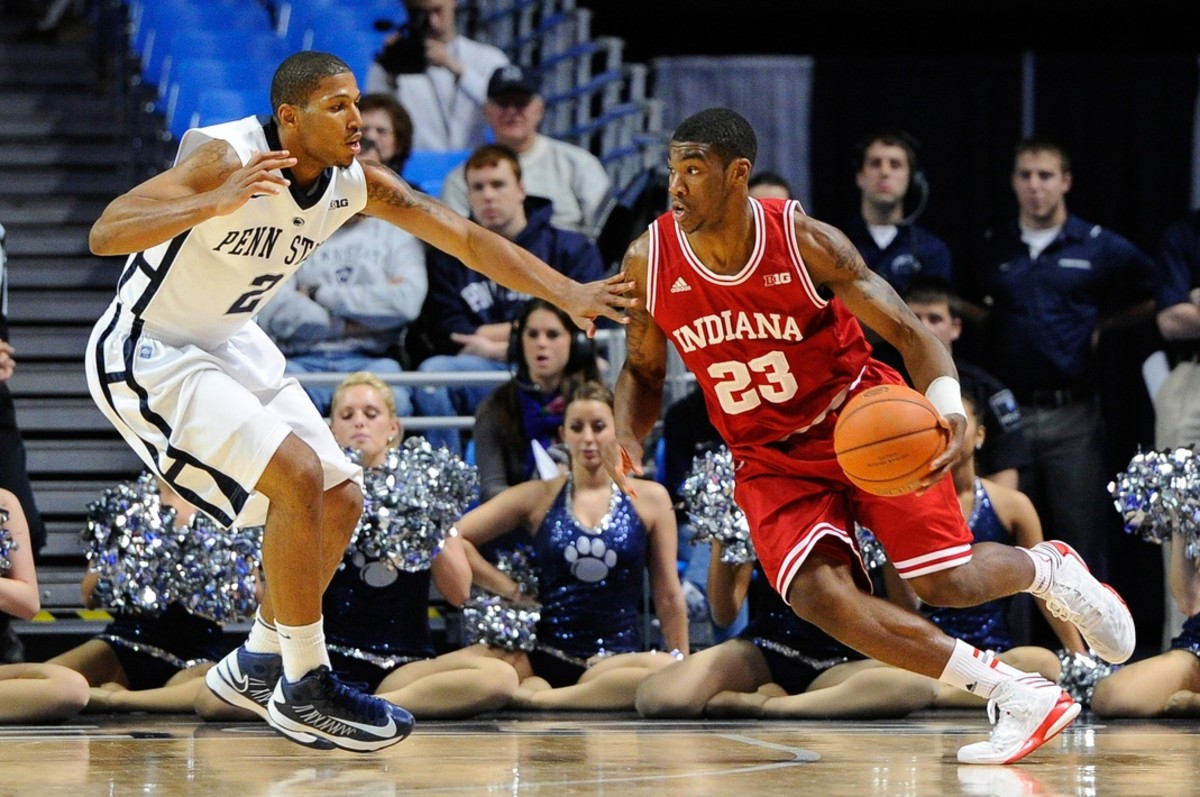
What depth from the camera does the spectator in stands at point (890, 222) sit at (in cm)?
837

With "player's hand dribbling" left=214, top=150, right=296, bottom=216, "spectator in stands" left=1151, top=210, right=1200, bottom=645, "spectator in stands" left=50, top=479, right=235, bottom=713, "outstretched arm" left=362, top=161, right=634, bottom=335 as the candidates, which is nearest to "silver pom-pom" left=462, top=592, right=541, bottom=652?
"spectator in stands" left=50, top=479, right=235, bottom=713

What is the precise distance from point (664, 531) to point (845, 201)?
4.57m

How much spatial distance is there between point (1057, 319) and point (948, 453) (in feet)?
12.0

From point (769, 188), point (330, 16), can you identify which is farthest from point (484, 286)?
point (330, 16)

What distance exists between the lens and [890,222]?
28.0 ft

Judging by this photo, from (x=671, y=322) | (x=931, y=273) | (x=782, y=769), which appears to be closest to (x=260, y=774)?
(x=782, y=769)

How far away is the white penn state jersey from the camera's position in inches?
200

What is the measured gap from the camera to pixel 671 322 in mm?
5422

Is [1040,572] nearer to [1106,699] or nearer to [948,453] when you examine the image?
[948,453]

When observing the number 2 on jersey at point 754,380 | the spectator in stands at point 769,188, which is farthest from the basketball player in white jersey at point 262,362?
the spectator in stands at point 769,188

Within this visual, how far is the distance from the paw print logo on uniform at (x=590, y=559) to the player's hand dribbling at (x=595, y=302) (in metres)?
2.01

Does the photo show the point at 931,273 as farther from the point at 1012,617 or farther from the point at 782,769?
the point at 782,769

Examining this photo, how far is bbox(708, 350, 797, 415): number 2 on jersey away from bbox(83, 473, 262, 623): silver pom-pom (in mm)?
2195

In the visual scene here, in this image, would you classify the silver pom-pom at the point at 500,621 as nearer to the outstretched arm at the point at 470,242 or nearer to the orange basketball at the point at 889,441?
the outstretched arm at the point at 470,242
